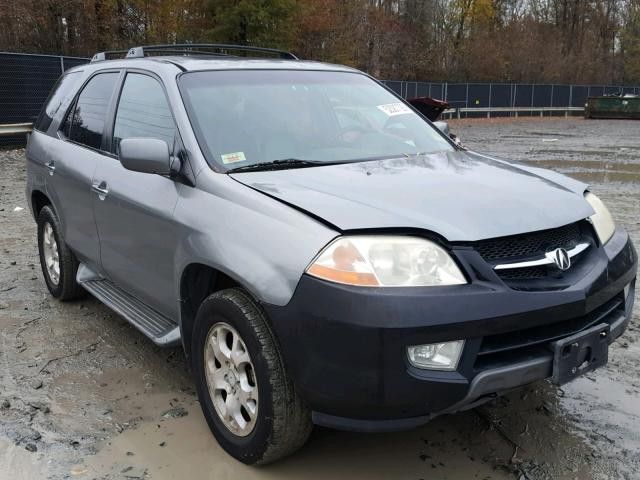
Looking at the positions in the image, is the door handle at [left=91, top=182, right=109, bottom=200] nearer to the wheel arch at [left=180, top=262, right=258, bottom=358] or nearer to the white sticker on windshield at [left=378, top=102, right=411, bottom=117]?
the wheel arch at [left=180, top=262, right=258, bottom=358]

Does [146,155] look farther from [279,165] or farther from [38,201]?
[38,201]

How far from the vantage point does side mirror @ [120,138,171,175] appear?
122 inches

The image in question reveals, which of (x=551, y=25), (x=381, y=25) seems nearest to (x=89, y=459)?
(x=381, y=25)

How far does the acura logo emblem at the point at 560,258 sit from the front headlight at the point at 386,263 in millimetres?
444

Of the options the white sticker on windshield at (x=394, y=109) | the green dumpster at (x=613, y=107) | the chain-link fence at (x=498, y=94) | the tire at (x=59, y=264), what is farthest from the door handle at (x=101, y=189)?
Result: the green dumpster at (x=613, y=107)

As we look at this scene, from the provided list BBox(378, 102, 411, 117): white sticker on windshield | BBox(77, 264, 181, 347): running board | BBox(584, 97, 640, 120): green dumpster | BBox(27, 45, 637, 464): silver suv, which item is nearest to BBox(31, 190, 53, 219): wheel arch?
BBox(77, 264, 181, 347): running board

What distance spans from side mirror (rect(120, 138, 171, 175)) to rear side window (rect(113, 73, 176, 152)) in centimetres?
24

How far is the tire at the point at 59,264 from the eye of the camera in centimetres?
478

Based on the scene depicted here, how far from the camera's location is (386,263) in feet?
8.02

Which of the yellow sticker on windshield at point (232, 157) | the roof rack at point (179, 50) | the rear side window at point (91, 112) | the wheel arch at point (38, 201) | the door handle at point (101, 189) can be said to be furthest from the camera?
the wheel arch at point (38, 201)

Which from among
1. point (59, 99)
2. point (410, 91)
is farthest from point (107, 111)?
point (410, 91)

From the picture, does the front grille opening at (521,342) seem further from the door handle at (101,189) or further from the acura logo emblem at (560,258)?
the door handle at (101,189)

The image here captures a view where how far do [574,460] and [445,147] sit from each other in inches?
74.6

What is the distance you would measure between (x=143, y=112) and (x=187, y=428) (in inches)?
70.4
